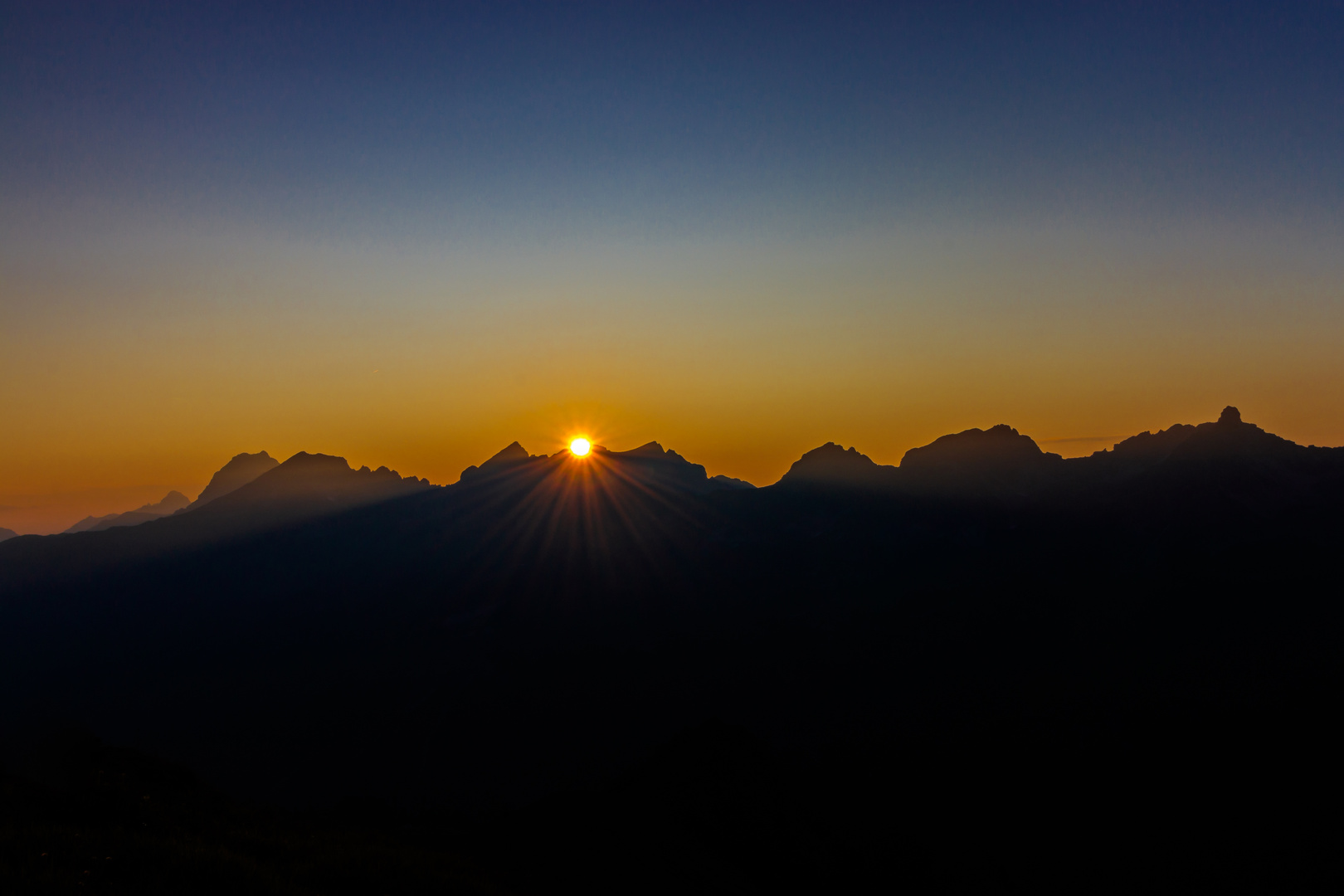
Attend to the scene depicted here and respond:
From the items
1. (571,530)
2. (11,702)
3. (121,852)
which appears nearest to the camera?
(121,852)

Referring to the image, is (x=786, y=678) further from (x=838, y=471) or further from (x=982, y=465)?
(x=982, y=465)

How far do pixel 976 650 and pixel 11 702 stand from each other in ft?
641

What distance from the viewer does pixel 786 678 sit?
12219 cm

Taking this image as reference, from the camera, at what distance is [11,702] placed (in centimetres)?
15100

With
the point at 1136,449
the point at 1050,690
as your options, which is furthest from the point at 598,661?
the point at 1136,449

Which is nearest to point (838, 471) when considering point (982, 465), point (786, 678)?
point (982, 465)

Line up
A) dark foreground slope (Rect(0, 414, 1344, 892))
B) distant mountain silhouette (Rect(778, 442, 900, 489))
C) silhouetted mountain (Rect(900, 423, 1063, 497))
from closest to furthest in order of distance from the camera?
1. dark foreground slope (Rect(0, 414, 1344, 892))
2. silhouetted mountain (Rect(900, 423, 1063, 497))
3. distant mountain silhouette (Rect(778, 442, 900, 489))

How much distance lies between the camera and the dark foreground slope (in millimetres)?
55938

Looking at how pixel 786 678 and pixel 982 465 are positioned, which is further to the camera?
pixel 982 465

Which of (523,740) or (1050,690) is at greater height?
(1050,690)

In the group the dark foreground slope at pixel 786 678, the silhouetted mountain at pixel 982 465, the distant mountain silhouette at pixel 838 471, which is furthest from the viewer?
the distant mountain silhouette at pixel 838 471

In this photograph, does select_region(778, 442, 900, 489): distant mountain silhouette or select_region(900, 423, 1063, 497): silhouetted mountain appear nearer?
select_region(900, 423, 1063, 497): silhouetted mountain

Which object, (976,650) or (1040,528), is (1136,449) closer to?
(1040,528)

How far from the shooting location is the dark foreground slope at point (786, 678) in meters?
55.9
